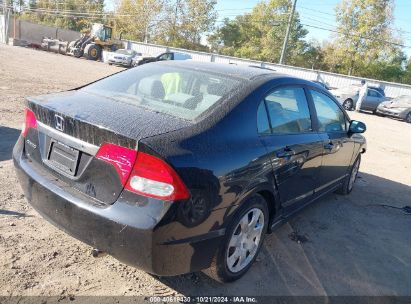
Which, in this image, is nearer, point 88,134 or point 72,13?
point 88,134

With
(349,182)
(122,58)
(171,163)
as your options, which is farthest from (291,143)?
(122,58)

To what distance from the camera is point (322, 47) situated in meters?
56.8

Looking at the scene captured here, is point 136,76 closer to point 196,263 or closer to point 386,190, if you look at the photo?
point 196,263

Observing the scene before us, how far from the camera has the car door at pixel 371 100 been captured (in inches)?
849

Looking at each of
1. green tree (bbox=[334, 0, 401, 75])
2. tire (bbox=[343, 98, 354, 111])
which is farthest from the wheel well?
green tree (bbox=[334, 0, 401, 75])

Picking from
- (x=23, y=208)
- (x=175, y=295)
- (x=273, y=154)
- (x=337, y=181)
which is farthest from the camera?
(x=337, y=181)

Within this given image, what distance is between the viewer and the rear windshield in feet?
9.37

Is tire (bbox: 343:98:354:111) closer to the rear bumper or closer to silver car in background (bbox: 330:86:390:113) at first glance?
silver car in background (bbox: 330:86:390:113)

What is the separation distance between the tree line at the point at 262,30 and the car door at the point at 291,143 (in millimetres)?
44455

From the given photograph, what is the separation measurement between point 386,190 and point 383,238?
2.16 meters

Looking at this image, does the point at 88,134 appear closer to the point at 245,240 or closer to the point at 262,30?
the point at 245,240

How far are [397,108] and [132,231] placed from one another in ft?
71.4

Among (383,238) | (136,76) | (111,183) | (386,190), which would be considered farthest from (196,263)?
(386,190)

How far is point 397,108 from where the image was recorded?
818 inches
